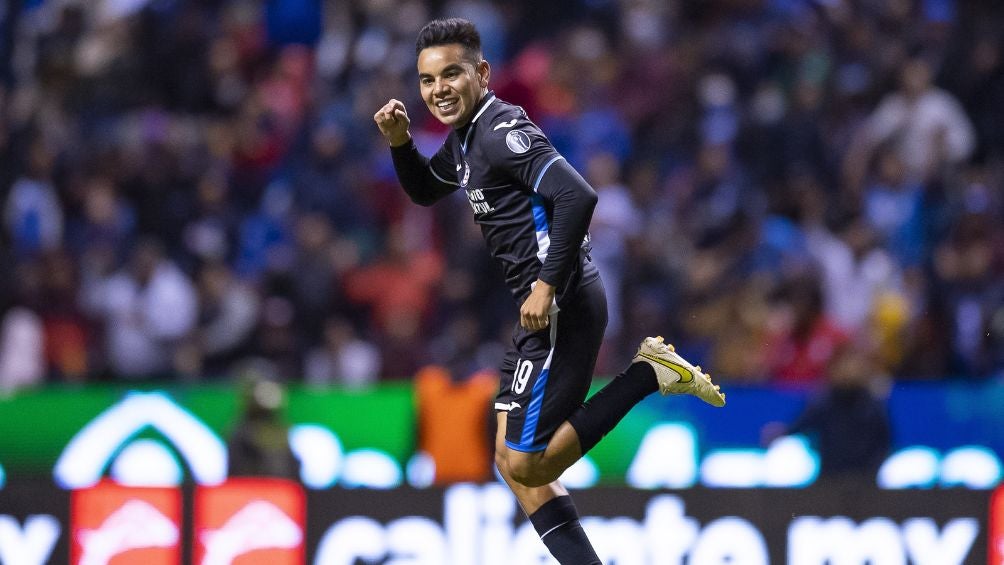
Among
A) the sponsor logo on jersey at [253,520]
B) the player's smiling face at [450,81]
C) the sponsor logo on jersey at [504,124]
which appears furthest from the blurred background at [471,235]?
the sponsor logo on jersey at [504,124]

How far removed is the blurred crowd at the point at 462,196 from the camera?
1114 cm

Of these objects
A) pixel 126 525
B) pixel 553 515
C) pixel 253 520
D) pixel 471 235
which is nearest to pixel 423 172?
pixel 553 515

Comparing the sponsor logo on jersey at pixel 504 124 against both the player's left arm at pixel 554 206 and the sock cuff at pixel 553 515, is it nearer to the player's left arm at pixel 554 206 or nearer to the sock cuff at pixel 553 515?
the player's left arm at pixel 554 206

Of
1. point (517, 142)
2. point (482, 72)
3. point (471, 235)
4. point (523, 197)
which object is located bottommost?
point (523, 197)

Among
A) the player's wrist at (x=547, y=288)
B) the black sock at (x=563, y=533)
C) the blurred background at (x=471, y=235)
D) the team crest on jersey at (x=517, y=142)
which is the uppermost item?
the blurred background at (x=471, y=235)

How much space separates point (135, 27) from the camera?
13.5m

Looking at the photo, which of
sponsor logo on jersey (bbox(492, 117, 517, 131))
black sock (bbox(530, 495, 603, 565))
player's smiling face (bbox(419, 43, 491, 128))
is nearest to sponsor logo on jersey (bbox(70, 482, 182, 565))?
black sock (bbox(530, 495, 603, 565))

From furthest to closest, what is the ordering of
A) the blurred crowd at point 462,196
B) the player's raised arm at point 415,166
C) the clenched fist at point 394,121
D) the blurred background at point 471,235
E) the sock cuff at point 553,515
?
the blurred crowd at point 462,196 → the blurred background at point 471,235 → the player's raised arm at point 415,166 → the clenched fist at point 394,121 → the sock cuff at point 553,515

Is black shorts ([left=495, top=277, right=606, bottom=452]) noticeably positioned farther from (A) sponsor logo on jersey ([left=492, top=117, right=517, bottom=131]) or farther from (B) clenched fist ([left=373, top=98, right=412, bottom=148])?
(B) clenched fist ([left=373, top=98, right=412, bottom=148])

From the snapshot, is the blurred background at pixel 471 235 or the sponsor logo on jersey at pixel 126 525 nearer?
the sponsor logo on jersey at pixel 126 525

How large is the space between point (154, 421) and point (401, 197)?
2.80 meters

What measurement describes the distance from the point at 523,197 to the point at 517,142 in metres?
0.22

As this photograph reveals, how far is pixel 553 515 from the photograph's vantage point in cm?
567

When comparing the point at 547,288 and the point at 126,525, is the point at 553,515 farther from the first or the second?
the point at 126,525
